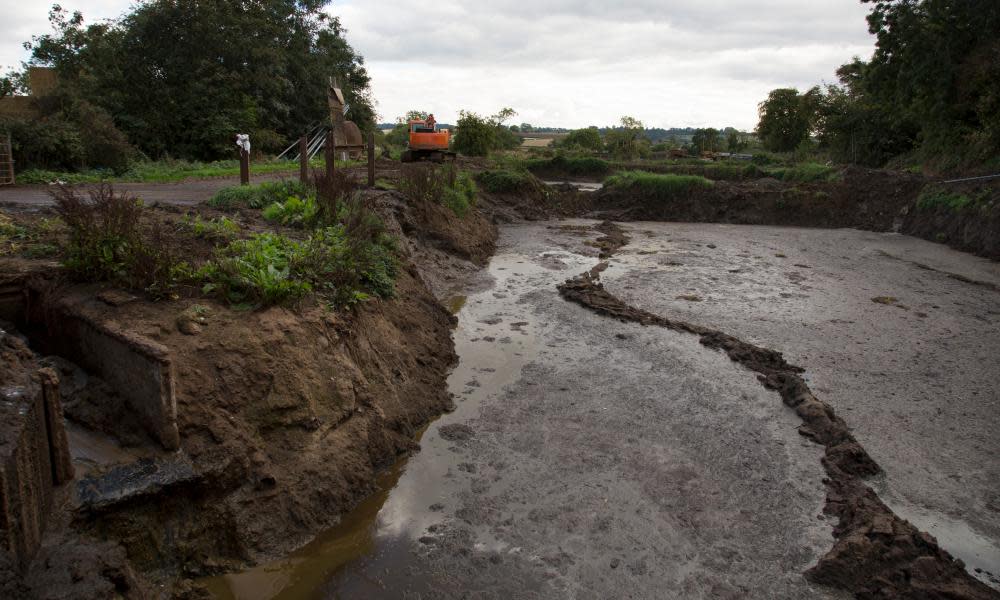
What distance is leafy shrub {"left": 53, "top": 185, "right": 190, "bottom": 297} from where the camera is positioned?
219 inches

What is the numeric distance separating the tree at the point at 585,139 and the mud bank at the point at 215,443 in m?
46.9

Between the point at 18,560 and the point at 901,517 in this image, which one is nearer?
the point at 18,560

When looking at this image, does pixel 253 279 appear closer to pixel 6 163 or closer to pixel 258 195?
pixel 258 195

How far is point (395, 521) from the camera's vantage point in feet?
17.0

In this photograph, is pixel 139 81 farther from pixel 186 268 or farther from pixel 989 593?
pixel 989 593

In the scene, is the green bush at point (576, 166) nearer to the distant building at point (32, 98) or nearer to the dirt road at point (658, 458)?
the distant building at point (32, 98)

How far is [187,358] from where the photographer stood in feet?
16.7

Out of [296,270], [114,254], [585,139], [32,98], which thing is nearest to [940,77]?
[296,270]

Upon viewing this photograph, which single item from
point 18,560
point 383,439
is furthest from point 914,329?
point 18,560

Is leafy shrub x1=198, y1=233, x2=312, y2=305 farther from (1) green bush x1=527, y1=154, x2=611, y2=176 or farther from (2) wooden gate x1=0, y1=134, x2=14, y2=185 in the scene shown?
(1) green bush x1=527, y1=154, x2=611, y2=176

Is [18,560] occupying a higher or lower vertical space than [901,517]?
higher

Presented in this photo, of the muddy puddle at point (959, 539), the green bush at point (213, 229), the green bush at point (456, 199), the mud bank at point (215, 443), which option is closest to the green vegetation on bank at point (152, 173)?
the green bush at point (456, 199)

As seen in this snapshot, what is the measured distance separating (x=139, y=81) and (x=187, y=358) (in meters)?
21.9

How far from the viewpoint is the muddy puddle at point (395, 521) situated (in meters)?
4.41
